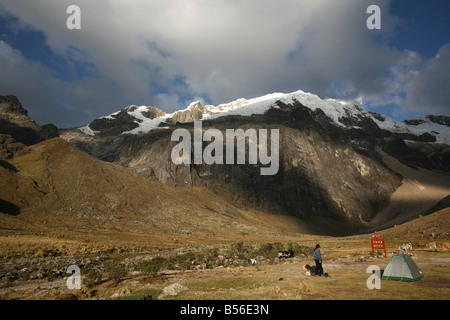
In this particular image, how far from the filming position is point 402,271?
19031 millimetres

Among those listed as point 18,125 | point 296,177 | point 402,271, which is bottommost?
point 402,271

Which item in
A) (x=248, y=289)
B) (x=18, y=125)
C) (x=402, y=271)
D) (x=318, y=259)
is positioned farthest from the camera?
(x=18, y=125)

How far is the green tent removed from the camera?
61.2 feet

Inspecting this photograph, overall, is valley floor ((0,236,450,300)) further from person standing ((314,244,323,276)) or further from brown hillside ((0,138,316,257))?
brown hillside ((0,138,316,257))

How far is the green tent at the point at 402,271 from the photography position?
18667 mm

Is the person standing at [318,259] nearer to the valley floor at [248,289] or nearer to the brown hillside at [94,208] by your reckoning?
the valley floor at [248,289]

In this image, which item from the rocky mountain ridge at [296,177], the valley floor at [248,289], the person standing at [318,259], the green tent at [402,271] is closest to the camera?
the valley floor at [248,289]

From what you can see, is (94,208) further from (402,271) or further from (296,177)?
(296,177)

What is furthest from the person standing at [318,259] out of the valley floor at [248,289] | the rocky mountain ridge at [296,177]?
the rocky mountain ridge at [296,177]

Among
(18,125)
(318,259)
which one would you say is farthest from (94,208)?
(18,125)
